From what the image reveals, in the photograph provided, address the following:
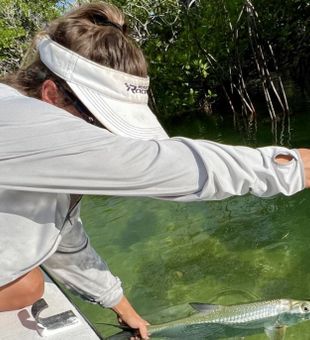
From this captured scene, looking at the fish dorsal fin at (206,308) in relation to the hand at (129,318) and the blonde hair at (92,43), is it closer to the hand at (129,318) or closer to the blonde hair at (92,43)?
the hand at (129,318)

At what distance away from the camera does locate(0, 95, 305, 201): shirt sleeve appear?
4.68 ft

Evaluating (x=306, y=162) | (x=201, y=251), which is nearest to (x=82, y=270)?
(x=306, y=162)

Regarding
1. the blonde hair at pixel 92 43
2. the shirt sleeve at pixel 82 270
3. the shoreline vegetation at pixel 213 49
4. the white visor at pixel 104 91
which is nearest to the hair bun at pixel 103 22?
the blonde hair at pixel 92 43

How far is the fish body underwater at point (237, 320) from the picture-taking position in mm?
2846

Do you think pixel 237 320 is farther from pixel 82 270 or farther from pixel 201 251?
pixel 201 251

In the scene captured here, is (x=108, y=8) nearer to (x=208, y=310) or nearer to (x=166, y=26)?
(x=208, y=310)

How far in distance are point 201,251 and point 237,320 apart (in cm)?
234

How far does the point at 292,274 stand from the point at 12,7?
19.9 m

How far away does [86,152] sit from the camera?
56.1 inches

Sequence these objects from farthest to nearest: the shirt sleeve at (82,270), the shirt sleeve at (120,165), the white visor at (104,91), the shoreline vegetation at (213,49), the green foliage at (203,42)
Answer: the green foliage at (203,42) < the shoreline vegetation at (213,49) < the shirt sleeve at (82,270) < the white visor at (104,91) < the shirt sleeve at (120,165)

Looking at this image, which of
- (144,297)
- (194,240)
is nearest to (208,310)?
(144,297)

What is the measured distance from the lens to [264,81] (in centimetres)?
1414

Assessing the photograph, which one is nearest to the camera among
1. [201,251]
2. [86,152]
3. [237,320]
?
[86,152]

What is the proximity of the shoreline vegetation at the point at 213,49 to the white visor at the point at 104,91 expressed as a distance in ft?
41.7
